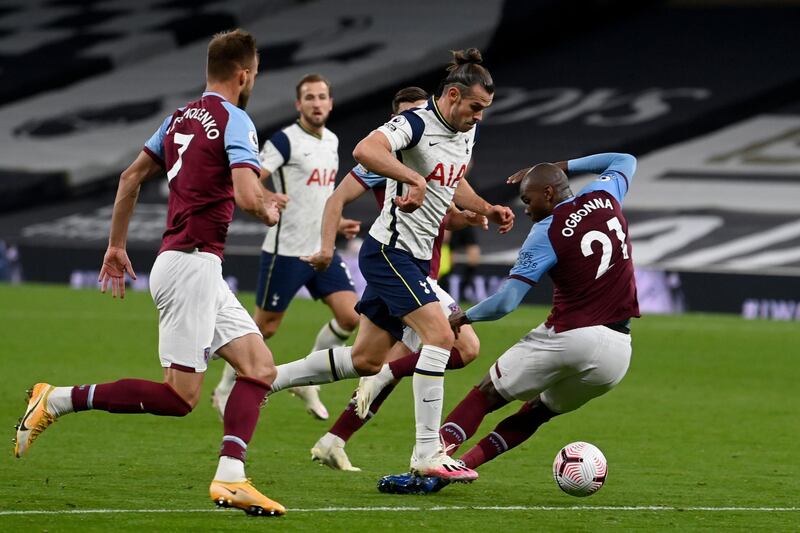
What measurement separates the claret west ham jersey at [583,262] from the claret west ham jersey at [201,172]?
140 cm

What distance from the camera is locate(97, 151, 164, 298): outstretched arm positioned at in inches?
→ 238

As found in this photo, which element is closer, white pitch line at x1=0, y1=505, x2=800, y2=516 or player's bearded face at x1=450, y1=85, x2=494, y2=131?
Result: white pitch line at x1=0, y1=505, x2=800, y2=516

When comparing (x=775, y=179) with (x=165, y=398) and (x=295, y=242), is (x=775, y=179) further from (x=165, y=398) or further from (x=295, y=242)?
(x=165, y=398)

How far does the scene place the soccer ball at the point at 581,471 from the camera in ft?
20.6

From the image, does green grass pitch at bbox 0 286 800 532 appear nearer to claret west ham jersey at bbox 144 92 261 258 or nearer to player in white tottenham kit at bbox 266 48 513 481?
player in white tottenham kit at bbox 266 48 513 481

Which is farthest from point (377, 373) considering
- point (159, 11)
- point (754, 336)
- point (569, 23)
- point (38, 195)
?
point (159, 11)

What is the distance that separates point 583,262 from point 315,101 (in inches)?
138

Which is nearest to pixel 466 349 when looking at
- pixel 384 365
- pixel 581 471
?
pixel 384 365

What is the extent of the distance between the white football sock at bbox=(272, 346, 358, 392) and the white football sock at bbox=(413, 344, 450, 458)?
69 cm

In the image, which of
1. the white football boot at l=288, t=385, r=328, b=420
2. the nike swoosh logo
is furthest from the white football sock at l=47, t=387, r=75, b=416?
the white football boot at l=288, t=385, r=328, b=420

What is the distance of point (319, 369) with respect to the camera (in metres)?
7.22

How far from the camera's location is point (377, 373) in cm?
722

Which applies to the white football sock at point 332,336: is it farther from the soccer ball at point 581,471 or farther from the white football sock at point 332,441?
the soccer ball at point 581,471

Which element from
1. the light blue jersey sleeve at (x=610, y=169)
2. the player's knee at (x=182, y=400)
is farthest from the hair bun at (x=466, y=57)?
the player's knee at (x=182, y=400)
